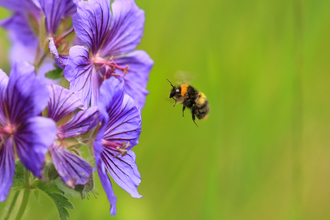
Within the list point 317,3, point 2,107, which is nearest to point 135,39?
point 2,107

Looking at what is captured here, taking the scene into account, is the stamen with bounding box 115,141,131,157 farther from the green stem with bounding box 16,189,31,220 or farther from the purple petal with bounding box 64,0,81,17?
the purple petal with bounding box 64,0,81,17

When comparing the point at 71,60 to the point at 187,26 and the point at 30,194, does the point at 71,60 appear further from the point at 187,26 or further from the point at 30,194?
the point at 187,26

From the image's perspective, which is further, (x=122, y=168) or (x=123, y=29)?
(x=123, y=29)

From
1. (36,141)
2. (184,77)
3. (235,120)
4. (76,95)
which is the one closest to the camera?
(36,141)

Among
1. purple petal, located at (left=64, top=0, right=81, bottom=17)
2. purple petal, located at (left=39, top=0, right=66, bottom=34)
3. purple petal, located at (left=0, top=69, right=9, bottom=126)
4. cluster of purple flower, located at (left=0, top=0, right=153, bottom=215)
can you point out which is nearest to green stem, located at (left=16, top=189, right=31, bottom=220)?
cluster of purple flower, located at (left=0, top=0, right=153, bottom=215)

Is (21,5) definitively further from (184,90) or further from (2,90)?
(184,90)

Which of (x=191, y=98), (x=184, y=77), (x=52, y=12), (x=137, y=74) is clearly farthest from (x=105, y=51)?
(x=191, y=98)

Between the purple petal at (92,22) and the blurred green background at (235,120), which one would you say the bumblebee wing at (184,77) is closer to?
the blurred green background at (235,120)
